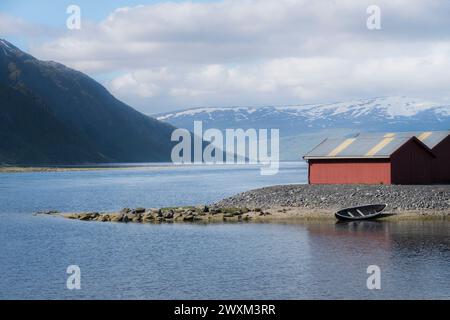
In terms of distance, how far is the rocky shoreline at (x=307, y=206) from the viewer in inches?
2282

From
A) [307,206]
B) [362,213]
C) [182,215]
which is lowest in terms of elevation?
[182,215]

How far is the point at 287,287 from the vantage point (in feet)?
110

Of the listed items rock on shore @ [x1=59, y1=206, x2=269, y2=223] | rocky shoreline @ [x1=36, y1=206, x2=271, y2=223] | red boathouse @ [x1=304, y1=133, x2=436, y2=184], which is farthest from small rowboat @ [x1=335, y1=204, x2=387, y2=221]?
red boathouse @ [x1=304, y1=133, x2=436, y2=184]

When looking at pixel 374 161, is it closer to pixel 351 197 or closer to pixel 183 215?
pixel 351 197

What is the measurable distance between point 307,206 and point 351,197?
357 cm

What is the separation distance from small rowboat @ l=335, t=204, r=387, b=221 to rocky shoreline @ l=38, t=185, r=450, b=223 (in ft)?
3.62

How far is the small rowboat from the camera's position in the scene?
2213 inches

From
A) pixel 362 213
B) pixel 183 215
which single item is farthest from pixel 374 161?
pixel 183 215

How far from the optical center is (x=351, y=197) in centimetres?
6094

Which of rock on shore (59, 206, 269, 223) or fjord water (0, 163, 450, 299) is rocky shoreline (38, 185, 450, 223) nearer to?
rock on shore (59, 206, 269, 223)
